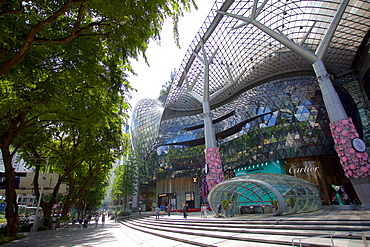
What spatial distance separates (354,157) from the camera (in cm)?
1858

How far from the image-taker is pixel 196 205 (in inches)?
1907

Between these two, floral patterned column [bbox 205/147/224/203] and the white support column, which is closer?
the white support column

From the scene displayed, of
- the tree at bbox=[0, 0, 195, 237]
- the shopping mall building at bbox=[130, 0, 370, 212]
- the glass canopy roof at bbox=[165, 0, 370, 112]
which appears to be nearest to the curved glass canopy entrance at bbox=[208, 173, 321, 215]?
the shopping mall building at bbox=[130, 0, 370, 212]

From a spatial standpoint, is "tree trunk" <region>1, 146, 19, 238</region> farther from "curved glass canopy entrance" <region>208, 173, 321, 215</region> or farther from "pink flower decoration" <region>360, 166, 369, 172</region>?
"pink flower decoration" <region>360, 166, 369, 172</region>

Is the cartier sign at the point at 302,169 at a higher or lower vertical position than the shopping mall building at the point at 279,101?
lower

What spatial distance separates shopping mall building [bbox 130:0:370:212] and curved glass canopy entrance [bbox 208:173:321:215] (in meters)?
0.16

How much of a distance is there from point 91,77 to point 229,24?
29607mm

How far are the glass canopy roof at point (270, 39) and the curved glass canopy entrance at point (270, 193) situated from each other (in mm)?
15815

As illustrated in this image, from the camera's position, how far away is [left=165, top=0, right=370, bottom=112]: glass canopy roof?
94.7 feet

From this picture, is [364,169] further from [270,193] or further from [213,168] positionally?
[213,168]

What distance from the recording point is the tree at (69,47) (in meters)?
5.64

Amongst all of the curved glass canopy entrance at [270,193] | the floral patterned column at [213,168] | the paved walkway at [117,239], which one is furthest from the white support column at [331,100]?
the floral patterned column at [213,168]

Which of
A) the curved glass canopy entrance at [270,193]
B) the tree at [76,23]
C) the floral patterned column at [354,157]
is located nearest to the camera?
the tree at [76,23]

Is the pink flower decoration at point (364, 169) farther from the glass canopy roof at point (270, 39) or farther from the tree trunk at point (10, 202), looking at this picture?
the tree trunk at point (10, 202)
